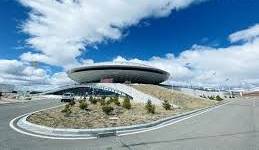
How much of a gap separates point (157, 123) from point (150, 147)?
21.5 ft

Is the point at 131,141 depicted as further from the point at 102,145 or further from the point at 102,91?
the point at 102,91

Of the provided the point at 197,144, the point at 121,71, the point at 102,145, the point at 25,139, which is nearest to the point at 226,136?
the point at 197,144

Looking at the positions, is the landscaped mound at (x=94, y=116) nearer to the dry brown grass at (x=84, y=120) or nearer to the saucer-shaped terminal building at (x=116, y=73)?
the dry brown grass at (x=84, y=120)

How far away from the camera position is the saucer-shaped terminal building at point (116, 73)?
8969cm

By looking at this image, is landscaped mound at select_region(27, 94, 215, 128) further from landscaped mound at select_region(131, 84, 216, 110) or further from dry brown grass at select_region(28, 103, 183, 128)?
landscaped mound at select_region(131, 84, 216, 110)

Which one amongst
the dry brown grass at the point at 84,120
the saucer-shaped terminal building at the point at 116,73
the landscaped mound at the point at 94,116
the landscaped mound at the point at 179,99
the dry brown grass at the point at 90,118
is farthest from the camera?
the saucer-shaped terminal building at the point at 116,73

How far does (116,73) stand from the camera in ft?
300

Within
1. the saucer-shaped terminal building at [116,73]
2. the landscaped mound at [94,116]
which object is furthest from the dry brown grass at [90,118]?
the saucer-shaped terminal building at [116,73]

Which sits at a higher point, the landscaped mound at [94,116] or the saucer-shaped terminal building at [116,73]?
the saucer-shaped terminal building at [116,73]

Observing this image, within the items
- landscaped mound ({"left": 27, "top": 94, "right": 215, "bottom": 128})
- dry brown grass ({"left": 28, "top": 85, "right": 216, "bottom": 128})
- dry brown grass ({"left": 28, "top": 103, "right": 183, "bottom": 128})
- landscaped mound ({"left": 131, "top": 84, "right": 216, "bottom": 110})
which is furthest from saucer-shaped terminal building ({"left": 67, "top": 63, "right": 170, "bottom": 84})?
dry brown grass ({"left": 28, "top": 103, "right": 183, "bottom": 128})

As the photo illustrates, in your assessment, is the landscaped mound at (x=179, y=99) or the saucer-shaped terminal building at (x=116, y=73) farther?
the saucer-shaped terminal building at (x=116, y=73)

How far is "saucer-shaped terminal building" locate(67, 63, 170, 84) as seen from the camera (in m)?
89.7

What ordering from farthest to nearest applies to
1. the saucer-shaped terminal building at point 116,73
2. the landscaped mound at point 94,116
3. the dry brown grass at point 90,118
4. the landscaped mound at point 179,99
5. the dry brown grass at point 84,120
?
the saucer-shaped terminal building at point 116,73 → the landscaped mound at point 179,99 → the landscaped mound at point 94,116 → the dry brown grass at point 90,118 → the dry brown grass at point 84,120

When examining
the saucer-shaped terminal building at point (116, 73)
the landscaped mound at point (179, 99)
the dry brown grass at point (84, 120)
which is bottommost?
the dry brown grass at point (84, 120)
